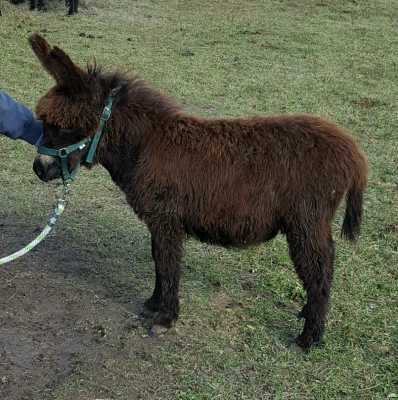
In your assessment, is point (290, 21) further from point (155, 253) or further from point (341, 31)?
point (155, 253)

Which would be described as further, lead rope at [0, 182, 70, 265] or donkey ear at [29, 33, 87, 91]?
lead rope at [0, 182, 70, 265]

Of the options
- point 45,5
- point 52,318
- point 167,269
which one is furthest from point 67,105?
point 45,5

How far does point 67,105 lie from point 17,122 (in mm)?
711

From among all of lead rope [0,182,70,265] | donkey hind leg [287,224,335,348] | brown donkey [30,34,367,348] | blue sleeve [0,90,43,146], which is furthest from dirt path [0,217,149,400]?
donkey hind leg [287,224,335,348]

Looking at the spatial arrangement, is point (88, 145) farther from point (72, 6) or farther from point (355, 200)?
point (72, 6)

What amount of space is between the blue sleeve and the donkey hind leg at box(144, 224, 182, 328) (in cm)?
107

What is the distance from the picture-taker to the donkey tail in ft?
10.7

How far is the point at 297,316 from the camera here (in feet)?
12.6

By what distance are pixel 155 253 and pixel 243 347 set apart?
83 cm

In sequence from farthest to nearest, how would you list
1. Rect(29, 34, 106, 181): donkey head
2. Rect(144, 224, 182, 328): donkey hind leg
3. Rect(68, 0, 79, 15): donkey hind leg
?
Rect(68, 0, 79, 15): donkey hind leg
Rect(144, 224, 182, 328): donkey hind leg
Rect(29, 34, 106, 181): donkey head

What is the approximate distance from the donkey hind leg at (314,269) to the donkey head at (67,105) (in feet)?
4.56

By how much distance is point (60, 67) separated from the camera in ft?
9.82

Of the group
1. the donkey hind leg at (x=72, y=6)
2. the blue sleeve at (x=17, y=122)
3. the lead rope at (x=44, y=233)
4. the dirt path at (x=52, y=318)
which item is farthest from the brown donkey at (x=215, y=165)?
the donkey hind leg at (x=72, y=6)

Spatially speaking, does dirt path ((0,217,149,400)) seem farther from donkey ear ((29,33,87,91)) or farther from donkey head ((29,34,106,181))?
donkey ear ((29,33,87,91))
